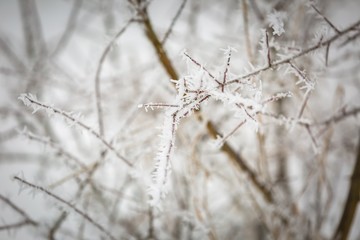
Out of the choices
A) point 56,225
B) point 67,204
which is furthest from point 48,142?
point 56,225

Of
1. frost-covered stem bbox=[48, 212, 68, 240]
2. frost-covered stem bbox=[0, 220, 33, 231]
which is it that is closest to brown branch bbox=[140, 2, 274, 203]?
frost-covered stem bbox=[48, 212, 68, 240]

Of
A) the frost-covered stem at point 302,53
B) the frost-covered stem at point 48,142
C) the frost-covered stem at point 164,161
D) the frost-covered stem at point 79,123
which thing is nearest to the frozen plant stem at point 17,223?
the frost-covered stem at point 48,142

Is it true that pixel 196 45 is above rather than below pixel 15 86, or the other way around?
below

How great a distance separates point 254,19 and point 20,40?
8.70 feet

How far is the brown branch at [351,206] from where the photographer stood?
144 centimetres

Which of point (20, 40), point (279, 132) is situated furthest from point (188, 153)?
point (20, 40)

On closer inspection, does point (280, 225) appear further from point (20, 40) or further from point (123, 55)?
point (20, 40)

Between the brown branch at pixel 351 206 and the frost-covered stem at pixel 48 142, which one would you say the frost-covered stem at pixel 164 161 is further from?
the brown branch at pixel 351 206

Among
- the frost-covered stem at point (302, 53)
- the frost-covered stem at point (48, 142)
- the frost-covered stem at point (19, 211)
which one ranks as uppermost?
the frost-covered stem at point (48, 142)

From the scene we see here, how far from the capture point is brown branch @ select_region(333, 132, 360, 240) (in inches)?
56.8

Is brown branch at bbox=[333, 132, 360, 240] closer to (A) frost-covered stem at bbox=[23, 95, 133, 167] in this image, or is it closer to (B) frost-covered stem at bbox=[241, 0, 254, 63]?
(B) frost-covered stem at bbox=[241, 0, 254, 63]

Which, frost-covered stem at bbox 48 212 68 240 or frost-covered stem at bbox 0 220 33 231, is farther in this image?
frost-covered stem at bbox 48 212 68 240

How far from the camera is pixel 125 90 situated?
256 cm

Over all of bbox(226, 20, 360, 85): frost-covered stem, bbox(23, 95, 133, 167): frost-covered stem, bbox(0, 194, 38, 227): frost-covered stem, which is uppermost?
bbox(0, 194, 38, 227): frost-covered stem
